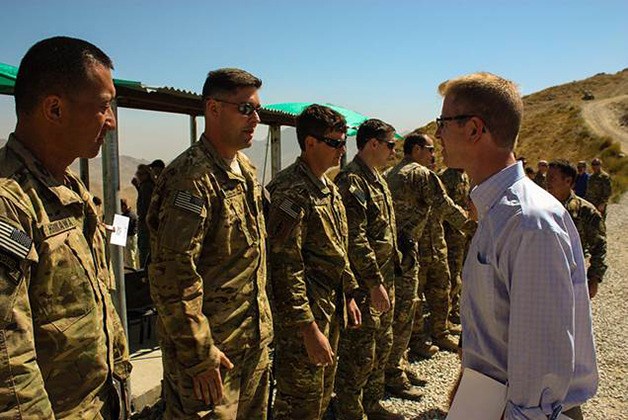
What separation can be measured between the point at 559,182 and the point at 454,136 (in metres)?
3.96

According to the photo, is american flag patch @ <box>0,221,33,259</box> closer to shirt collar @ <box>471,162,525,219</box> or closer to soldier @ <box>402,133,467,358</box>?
shirt collar @ <box>471,162,525,219</box>

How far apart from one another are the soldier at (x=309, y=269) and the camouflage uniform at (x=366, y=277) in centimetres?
47

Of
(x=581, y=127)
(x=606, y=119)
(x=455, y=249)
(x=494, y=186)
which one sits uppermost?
(x=606, y=119)

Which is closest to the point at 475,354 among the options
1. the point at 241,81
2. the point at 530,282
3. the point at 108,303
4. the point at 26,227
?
the point at 530,282

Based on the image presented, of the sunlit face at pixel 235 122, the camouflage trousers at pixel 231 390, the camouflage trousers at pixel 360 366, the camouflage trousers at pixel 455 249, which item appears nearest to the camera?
the camouflage trousers at pixel 231 390

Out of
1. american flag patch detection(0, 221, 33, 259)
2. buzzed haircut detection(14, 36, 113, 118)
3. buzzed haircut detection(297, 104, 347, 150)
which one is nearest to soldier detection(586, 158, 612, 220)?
buzzed haircut detection(297, 104, 347, 150)

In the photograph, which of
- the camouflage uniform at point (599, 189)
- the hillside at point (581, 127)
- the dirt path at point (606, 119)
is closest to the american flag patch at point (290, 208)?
the camouflage uniform at point (599, 189)

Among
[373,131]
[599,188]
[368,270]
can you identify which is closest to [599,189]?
[599,188]

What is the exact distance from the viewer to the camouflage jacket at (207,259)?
89.1 inches

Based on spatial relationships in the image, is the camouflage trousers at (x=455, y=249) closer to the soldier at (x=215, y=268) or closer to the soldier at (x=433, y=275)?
the soldier at (x=433, y=275)

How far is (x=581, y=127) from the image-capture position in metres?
42.3

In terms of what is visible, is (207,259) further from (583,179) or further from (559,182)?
(583,179)

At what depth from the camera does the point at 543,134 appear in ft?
147

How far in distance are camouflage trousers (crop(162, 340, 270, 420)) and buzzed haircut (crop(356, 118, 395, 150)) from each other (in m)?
2.39
